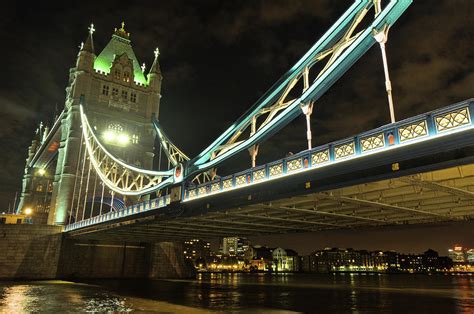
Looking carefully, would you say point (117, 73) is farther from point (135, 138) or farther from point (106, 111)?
point (135, 138)

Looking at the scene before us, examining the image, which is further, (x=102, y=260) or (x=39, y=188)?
(x=39, y=188)

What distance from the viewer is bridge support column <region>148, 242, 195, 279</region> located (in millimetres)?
54156

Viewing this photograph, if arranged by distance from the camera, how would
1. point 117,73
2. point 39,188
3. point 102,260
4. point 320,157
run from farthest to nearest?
point 39,188 < point 117,73 < point 102,260 < point 320,157

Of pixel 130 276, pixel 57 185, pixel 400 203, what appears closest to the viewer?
pixel 400 203

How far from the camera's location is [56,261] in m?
46.6

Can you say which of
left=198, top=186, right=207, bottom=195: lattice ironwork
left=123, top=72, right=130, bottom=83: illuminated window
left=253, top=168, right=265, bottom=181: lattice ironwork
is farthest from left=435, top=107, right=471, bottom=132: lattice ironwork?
left=123, top=72, right=130, bottom=83: illuminated window

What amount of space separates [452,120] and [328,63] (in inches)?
270

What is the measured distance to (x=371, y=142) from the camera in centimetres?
1487

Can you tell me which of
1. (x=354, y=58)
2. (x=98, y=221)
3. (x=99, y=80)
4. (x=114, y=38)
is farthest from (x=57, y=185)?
(x=354, y=58)

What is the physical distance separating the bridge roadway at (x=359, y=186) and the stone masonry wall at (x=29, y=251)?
1895cm

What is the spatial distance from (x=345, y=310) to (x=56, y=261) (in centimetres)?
3877

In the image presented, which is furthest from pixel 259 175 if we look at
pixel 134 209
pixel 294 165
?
pixel 134 209

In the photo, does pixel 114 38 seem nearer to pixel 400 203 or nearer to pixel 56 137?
pixel 56 137

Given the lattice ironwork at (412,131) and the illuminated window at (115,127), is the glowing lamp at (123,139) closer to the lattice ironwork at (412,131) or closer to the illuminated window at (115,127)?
the illuminated window at (115,127)
